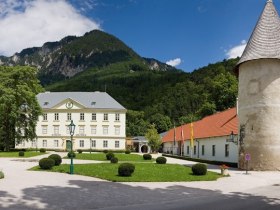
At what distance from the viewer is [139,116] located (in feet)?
404

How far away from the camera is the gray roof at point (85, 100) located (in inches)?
3169

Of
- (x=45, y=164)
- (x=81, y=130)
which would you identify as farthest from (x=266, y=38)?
(x=81, y=130)

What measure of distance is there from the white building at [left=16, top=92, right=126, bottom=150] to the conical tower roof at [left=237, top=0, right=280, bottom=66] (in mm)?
47214

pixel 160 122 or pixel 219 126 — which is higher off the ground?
pixel 160 122

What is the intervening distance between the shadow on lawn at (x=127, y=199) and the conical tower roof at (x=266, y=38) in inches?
707

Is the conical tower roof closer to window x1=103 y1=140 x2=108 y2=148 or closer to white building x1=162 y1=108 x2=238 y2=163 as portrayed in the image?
white building x1=162 y1=108 x2=238 y2=163

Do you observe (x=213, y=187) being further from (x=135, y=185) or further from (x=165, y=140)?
(x=165, y=140)

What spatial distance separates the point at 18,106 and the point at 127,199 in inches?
1919

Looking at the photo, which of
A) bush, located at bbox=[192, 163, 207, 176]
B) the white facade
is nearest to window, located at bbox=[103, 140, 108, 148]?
the white facade

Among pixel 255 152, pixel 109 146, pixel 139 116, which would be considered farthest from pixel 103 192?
pixel 139 116

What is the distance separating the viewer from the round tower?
3241 cm

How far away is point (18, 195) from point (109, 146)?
6299 centimetres

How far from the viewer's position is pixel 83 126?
79750 mm

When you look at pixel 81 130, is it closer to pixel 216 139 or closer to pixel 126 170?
pixel 216 139
